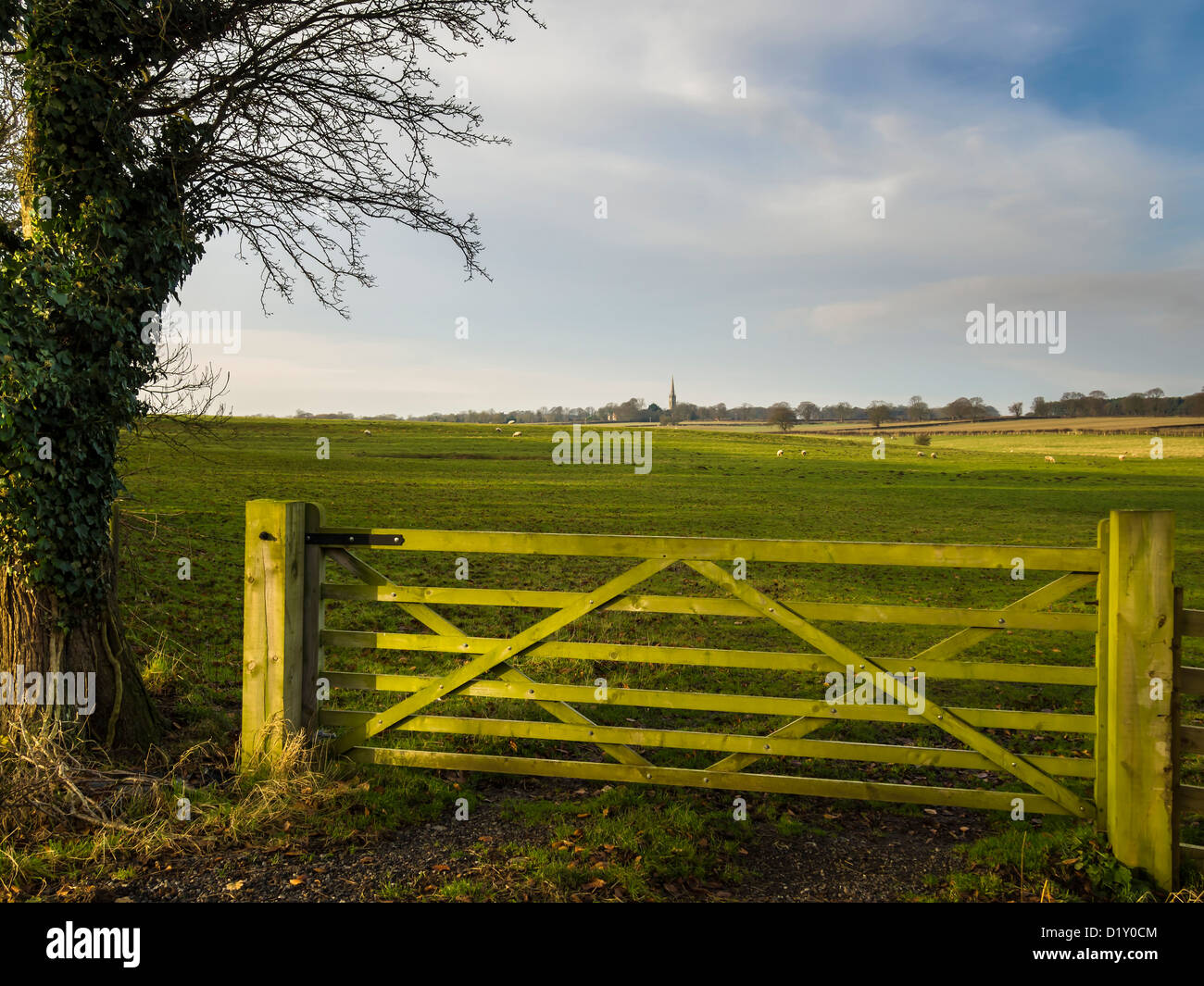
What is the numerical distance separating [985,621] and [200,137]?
841 cm

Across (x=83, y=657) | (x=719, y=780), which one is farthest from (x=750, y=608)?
(x=83, y=657)

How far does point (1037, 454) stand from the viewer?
6919 centimetres

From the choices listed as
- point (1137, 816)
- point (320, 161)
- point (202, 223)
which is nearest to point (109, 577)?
point (202, 223)

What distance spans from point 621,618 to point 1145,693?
8.28m

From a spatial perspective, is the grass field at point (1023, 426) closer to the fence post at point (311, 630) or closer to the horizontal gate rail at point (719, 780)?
the horizontal gate rail at point (719, 780)

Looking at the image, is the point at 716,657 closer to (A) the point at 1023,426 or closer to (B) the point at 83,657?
(B) the point at 83,657

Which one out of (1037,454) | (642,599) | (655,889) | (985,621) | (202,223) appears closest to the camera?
(655,889)

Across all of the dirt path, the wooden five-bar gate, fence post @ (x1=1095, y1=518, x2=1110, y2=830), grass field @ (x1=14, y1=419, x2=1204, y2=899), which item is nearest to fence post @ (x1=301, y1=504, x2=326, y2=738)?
the wooden five-bar gate

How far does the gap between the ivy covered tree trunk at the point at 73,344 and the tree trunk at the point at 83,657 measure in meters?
0.01

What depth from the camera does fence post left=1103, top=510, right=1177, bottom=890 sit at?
477 cm

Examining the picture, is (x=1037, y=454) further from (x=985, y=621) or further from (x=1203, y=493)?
(x=985, y=621)

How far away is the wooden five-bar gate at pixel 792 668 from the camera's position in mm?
4809

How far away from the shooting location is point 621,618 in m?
12.4

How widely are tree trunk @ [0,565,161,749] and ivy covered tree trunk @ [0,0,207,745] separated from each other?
1cm
